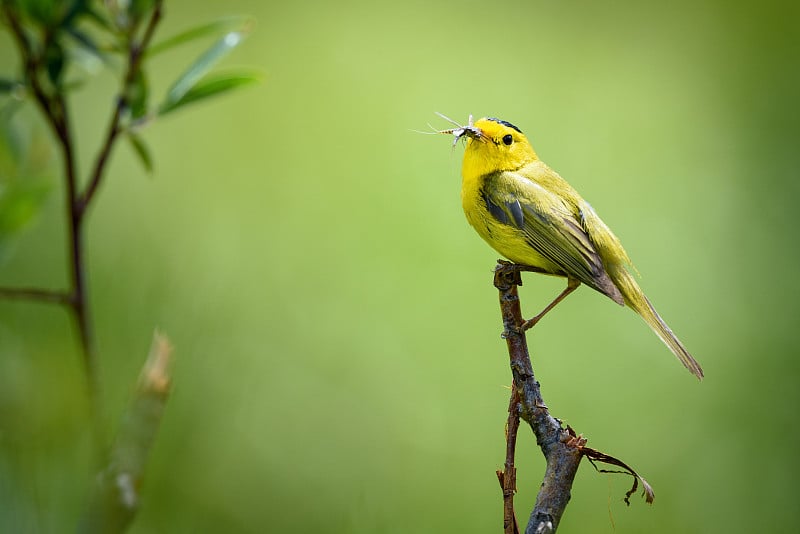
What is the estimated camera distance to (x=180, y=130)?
3.39 m

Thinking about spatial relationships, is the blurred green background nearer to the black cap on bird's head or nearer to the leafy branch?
the black cap on bird's head

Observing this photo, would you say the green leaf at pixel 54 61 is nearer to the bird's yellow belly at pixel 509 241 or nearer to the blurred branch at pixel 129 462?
the blurred branch at pixel 129 462

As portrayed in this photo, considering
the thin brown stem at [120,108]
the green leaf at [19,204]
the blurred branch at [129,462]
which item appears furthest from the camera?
the green leaf at [19,204]

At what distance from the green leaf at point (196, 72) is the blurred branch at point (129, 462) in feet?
1.91

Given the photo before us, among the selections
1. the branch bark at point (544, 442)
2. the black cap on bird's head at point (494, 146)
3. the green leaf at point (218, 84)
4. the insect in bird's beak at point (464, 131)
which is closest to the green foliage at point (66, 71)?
the green leaf at point (218, 84)

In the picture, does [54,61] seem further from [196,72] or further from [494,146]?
[494,146]

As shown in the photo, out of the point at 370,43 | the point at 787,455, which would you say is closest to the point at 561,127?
the point at 370,43

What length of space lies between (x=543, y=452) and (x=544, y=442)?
11mm

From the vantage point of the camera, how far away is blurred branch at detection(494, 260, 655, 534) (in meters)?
0.75

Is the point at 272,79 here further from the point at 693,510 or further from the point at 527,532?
the point at 527,532

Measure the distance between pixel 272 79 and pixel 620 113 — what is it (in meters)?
1.61

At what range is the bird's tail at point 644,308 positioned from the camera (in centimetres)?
168

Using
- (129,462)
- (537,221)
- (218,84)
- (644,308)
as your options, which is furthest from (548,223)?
(129,462)

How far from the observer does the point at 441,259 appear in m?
3.17
